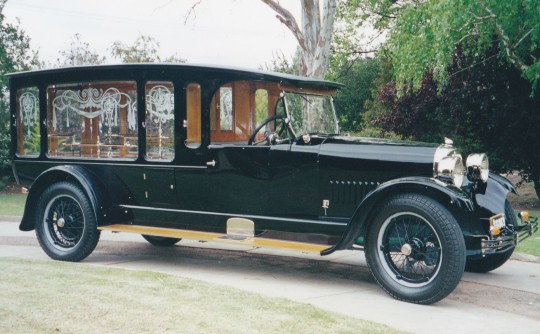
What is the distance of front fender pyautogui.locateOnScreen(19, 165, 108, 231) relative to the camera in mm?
7570

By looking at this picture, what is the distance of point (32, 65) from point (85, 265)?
52.8ft

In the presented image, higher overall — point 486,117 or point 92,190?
point 486,117

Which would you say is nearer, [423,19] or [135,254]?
[135,254]

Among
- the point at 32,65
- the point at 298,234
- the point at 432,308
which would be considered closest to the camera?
the point at 432,308

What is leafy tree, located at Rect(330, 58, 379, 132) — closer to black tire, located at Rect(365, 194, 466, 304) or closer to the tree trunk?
the tree trunk

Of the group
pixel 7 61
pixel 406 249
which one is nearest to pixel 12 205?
pixel 7 61

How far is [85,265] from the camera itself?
24.0 feet

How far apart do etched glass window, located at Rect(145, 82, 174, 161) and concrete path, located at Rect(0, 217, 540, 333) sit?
133cm

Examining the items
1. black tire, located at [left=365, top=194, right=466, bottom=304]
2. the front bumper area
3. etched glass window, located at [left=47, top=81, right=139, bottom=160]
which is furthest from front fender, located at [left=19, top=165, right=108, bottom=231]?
the front bumper area

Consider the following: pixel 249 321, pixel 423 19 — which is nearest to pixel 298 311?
pixel 249 321

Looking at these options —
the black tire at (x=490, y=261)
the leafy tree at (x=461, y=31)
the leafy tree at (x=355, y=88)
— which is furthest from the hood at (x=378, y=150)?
the leafy tree at (x=355, y=88)

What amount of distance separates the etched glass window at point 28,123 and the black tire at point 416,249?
4.60 metres

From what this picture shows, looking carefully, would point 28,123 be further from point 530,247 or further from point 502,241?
point 530,247

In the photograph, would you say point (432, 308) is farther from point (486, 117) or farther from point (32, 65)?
point (32, 65)
